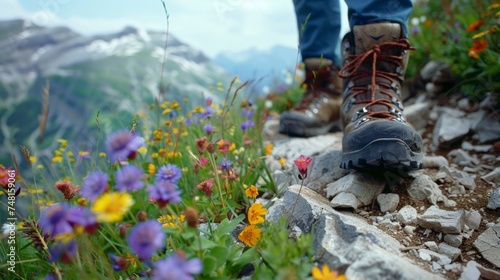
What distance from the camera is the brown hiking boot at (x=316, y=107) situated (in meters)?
2.72

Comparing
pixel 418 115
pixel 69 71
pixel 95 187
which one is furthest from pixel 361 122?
pixel 69 71

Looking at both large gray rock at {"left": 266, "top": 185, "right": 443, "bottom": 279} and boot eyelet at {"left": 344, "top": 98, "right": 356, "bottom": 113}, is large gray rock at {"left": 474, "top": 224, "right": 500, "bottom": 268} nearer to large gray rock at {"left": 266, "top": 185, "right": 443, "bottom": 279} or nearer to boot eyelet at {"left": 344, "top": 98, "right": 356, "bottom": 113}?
large gray rock at {"left": 266, "top": 185, "right": 443, "bottom": 279}

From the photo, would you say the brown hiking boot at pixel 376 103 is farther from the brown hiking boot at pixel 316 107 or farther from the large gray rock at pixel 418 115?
the large gray rock at pixel 418 115

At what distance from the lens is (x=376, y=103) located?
1.73 meters

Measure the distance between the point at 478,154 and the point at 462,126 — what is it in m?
0.35

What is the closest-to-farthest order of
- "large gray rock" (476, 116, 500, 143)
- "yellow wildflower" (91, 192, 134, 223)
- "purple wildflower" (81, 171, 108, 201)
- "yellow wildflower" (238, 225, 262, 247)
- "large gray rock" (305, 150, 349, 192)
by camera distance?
"yellow wildflower" (91, 192, 134, 223) → "purple wildflower" (81, 171, 108, 201) → "yellow wildflower" (238, 225, 262, 247) → "large gray rock" (305, 150, 349, 192) → "large gray rock" (476, 116, 500, 143)

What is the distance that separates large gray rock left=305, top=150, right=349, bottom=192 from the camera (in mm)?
1752

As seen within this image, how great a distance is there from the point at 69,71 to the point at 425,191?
343ft

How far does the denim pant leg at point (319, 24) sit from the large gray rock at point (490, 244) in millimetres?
1730

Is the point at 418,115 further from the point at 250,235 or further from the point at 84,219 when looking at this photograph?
the point at 84,219

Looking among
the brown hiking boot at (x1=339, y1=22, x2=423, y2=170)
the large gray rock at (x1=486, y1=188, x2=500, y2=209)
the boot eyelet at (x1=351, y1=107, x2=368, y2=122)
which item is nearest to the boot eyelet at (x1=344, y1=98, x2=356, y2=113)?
the brown hiking boot at (x1=339, y1=22, x2=423, y2=170)

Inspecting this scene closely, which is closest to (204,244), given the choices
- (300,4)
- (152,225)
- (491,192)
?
(152,225)

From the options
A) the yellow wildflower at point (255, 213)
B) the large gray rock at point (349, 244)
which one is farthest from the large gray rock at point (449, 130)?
the yellow wildflower at point (255, 213)

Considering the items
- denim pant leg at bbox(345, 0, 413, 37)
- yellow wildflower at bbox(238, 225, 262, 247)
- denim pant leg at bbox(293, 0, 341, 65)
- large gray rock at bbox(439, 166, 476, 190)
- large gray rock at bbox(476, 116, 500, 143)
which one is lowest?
large gray rock at bbox(476, 116, 500, 143)
